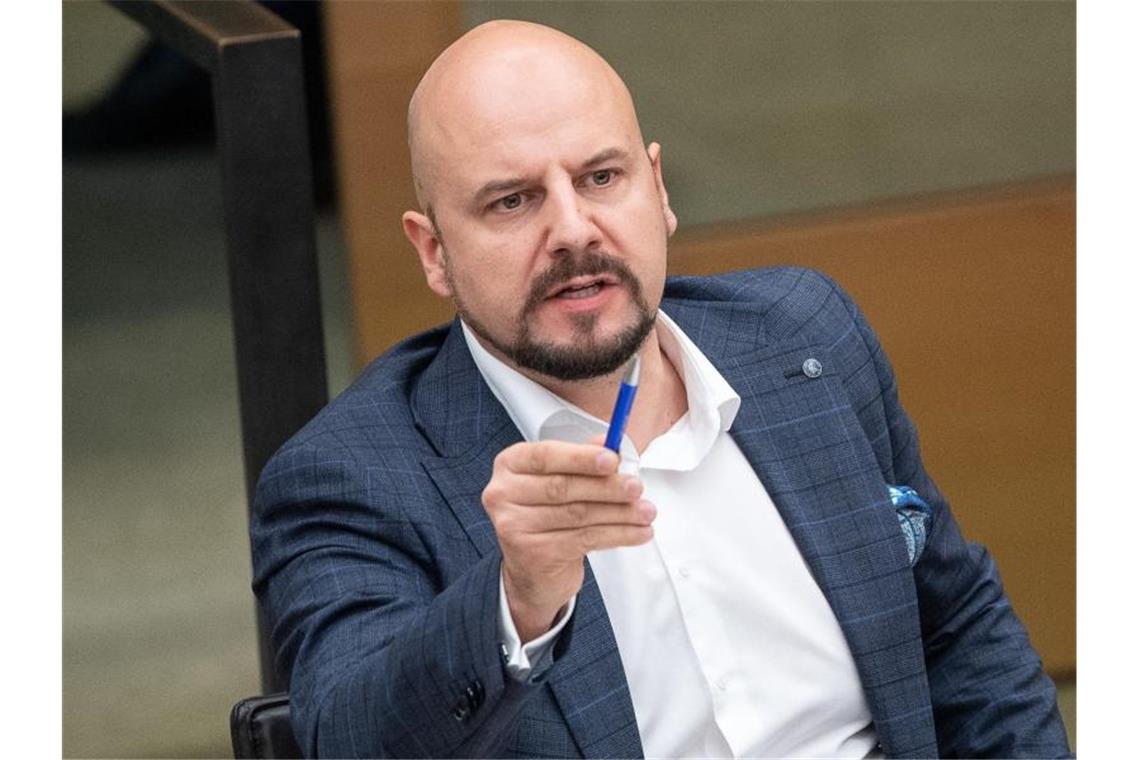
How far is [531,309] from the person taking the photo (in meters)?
2.09

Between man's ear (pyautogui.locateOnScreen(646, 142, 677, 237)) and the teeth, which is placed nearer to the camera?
the teeth

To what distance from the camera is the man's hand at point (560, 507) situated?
1.62m

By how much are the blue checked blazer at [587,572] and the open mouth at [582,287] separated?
0.65ft

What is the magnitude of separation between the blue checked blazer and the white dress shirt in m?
0.03

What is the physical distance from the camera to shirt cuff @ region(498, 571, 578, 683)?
178 centimetres

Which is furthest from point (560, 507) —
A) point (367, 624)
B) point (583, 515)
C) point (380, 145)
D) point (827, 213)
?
point (827, 213)

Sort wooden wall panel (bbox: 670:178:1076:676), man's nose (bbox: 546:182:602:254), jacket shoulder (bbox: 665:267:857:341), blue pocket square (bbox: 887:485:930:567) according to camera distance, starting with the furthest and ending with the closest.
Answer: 1. wooden wall panel (bbox: 670:178:1076:676)
2. jacket shoulder (bbox: 665:267:857:341)
3. blue pocket square (bbox: 887:485:930:567)
4. man's nose (bbox: 546:182:602:254)

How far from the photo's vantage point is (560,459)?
162 cm

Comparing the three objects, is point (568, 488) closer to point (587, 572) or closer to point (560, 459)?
point (560, 459)

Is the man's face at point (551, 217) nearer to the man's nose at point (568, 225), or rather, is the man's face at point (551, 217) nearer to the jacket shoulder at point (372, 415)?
the man's nose at point (568, 225)

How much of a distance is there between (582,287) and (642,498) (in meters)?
0.23

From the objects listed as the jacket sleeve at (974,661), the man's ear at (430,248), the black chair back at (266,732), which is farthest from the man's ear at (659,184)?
the black chair back at (266,732)

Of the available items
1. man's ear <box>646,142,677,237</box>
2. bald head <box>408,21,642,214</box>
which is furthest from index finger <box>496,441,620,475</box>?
man's ear <box>646,142,677,237</box>

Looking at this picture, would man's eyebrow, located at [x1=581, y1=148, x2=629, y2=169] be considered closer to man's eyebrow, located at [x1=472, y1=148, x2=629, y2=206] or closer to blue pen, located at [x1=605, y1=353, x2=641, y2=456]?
man's eyebrow, located at [x1=472, y1=148, x2=629, y2=206]
